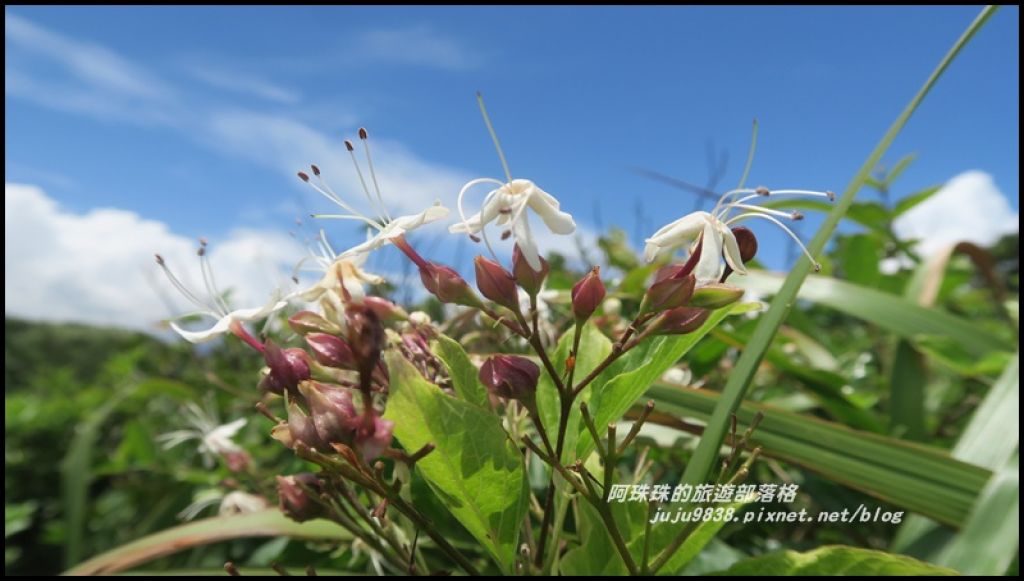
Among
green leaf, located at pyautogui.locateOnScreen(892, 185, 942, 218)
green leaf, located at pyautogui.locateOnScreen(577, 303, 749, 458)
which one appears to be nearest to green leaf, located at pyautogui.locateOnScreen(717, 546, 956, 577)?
green leaf, located at pyautogui.locateOnScreen(577, 303, 749, 458)

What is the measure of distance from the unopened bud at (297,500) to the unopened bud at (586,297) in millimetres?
225

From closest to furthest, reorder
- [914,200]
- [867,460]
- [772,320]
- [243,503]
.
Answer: [772,320], [867,460], [243,503], [914,200]

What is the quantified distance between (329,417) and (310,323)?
8 cm

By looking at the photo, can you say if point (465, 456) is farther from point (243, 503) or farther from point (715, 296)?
point (243, 503)

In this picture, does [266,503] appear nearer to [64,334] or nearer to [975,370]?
[975,370]

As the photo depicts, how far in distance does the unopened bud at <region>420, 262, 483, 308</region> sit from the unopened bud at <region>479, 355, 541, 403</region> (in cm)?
4

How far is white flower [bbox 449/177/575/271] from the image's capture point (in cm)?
42

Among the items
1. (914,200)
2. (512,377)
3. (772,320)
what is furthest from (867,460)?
(914,200)

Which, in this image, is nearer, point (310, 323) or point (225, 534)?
point (310, 323)

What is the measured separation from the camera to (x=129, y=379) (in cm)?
282

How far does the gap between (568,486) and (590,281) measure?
15 cm

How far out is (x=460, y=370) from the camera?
472mm

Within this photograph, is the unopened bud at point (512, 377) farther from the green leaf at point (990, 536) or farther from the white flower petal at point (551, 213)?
the green leaf at point (990, 536)

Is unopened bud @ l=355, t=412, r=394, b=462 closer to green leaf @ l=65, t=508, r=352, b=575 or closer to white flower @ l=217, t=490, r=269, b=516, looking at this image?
green leaf @ l=65, t=508, r=352, b=575
